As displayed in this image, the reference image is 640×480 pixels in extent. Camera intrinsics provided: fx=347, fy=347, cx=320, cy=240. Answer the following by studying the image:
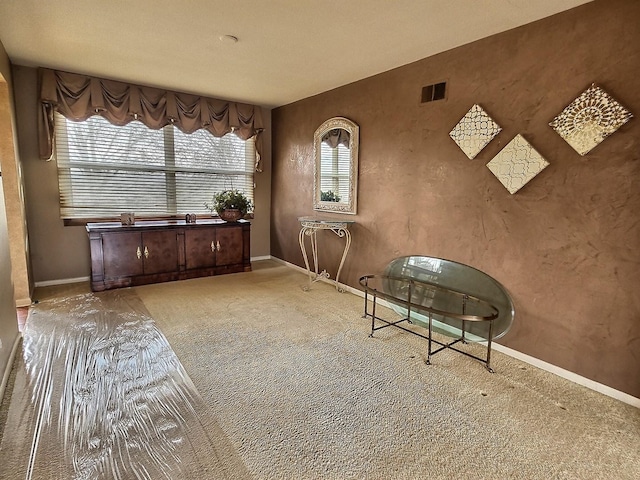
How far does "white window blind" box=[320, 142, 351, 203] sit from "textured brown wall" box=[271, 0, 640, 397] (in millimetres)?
520

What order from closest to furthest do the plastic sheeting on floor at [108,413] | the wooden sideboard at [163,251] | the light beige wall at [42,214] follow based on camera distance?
the plastic sheeting on floor at [108,413]
the light beige wall at [42,214]
the wooden sideboard at [163,251]

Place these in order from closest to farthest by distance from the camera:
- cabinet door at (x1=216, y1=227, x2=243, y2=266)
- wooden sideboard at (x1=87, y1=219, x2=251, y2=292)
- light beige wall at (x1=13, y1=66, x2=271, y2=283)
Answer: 1. light beige wall at (x1=13, y1=66, x2=271, y2=283)
2. wooden sideboard at (x1=87, y1=219, x2=251, y2=292)
3. cabinet door at (x1=216, y1=227, x2=243, y2=266)

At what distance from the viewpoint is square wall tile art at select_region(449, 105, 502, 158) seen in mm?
2711

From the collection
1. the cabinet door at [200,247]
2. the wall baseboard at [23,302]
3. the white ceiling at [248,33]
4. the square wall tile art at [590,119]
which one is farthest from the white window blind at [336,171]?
the wall baseboard at [23,302]

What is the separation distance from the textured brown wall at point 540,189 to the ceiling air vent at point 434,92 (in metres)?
0.06

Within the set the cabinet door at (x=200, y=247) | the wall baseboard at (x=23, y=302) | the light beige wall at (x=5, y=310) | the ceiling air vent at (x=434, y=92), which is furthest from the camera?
the cabinet door at (x=200, y=247)

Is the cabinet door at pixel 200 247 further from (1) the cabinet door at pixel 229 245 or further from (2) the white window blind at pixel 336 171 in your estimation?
(2) the white window blind at pixel 336 171

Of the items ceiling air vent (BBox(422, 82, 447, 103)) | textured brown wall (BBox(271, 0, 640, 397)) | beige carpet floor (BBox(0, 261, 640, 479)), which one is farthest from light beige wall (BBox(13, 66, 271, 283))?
ceiling air vent (BBox(422, 82, 447, 103))

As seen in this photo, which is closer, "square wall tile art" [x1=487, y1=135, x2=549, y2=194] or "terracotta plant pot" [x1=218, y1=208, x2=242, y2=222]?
"square wall tile art" [x1=487, y1=135, x2=549, y2=194]

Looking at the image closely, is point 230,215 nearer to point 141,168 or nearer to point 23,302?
point 141,168

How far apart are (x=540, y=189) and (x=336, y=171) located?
233cm

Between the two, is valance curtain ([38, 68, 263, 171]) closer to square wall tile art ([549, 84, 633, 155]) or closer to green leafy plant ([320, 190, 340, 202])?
green leafy plant ([320, 190, 340, 202])

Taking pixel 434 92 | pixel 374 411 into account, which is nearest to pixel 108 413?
pixel 374 411

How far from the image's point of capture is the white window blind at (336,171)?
415 centimetres
